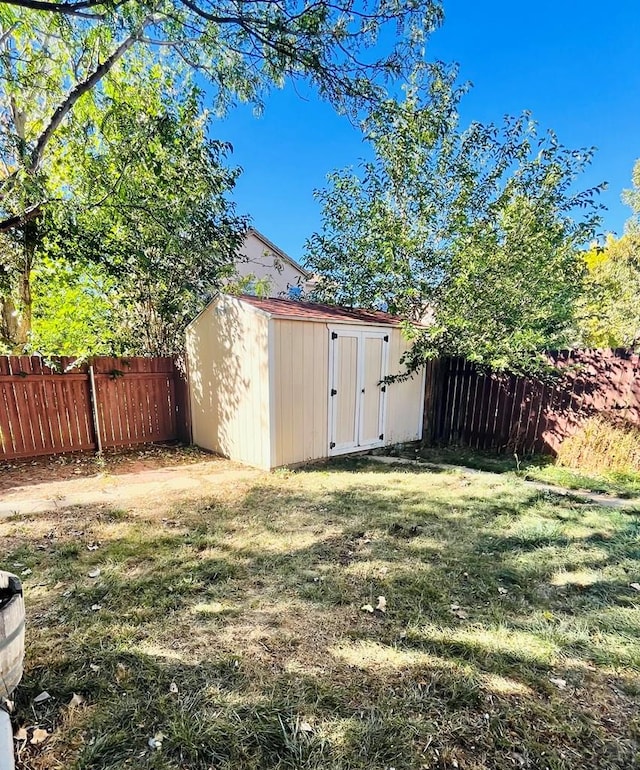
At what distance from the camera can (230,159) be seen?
6578mm

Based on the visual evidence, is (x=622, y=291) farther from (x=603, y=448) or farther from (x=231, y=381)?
(x=231, y=381)

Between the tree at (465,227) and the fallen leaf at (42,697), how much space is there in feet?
18.0

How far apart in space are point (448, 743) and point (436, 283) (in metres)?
6.93

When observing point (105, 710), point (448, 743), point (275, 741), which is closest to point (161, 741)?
point (105, 710)

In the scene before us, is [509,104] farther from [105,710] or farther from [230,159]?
[105,710]

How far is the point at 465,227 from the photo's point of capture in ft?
21.3

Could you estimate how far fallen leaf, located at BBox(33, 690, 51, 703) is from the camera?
5.05ft

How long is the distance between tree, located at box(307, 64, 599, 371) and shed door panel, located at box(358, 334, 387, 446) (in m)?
0.64

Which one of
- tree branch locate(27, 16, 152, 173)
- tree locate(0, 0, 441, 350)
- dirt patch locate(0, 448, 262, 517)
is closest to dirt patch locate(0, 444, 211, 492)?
dirt patch locate(0, 448, 262, 517)

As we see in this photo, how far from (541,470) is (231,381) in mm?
4473

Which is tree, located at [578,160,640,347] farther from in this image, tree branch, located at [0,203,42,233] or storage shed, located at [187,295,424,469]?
tree branch, located at [0,203,42,233]

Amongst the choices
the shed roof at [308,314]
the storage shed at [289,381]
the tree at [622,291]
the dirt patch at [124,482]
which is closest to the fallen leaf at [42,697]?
the dirt patch at [124,482]

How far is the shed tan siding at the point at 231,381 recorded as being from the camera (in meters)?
4.93

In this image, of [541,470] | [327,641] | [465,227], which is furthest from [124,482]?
[465,227]
